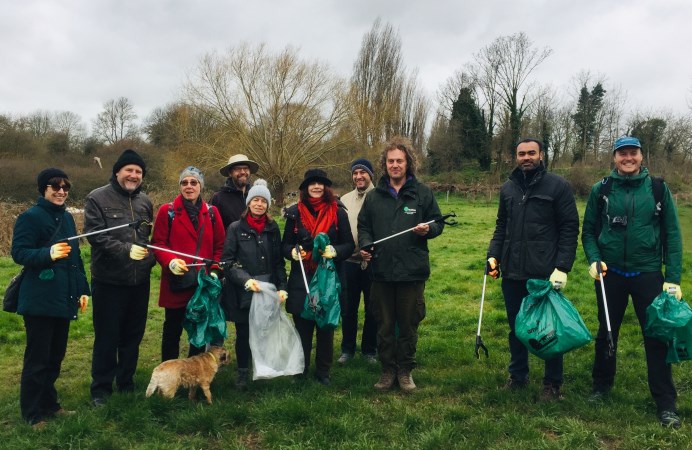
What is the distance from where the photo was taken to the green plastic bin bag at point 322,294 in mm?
4238

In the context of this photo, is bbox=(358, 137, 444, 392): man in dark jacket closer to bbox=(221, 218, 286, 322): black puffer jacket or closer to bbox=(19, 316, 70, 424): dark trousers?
bbox=(221, 218, 286, 322): black puffer jacket

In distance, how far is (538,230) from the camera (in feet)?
13.1

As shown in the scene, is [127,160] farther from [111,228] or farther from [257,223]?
[257,223]

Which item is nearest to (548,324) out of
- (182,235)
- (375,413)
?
(375,413)

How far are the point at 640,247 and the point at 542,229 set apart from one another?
70 centimetres

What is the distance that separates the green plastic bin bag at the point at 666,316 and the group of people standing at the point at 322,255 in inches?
4.9

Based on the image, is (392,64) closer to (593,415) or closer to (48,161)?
(48,161)

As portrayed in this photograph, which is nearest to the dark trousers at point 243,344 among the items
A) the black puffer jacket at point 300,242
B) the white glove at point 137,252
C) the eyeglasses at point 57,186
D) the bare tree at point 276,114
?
the black puffer jacket at point 300,242

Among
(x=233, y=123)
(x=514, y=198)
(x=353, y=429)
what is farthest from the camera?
(x=233, y=123)

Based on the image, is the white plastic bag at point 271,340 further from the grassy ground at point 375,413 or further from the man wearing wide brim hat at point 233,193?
the man wearing wide brim hat at point 233,193

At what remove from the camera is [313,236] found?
447cm

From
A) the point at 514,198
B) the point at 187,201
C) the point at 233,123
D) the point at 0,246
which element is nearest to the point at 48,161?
the point at 233,123

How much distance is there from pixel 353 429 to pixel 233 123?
22.0 m

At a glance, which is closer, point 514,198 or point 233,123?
point 514,198
